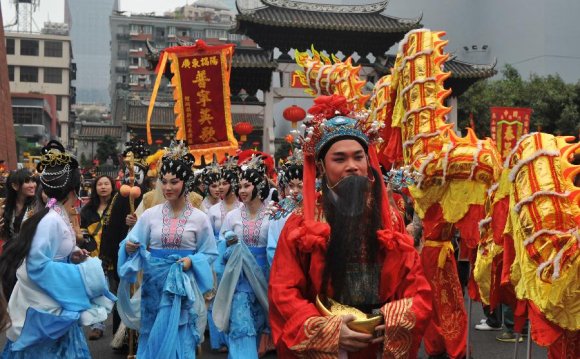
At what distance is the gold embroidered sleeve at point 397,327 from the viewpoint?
138 inches

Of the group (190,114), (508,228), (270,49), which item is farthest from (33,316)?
(270,49)

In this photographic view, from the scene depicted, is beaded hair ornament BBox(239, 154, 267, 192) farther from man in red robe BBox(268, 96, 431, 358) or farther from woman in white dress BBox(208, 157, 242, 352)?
man in red robe BBox(268, 96, 431, 358)

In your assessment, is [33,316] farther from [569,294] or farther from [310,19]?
[310,19]

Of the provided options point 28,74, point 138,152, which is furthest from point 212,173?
point 28,74

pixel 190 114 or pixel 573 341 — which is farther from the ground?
pixel 190 114

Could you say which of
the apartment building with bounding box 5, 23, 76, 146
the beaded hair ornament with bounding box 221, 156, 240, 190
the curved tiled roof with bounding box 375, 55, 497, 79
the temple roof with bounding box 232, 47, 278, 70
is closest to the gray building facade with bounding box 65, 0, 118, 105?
the apartment building with bounding box 5, 23, 76, 146

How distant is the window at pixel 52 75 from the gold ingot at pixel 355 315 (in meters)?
67.4

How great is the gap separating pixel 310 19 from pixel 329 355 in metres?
22.7

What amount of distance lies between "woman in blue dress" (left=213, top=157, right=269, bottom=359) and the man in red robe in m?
2.91

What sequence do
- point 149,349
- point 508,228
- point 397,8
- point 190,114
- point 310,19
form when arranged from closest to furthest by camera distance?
point 508,228 < point 149,349 < point 190,114 < point 310,19 < point 397,8

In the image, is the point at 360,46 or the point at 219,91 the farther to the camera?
the point at 360,46

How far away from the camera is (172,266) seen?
6098mm

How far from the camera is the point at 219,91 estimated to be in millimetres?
10602

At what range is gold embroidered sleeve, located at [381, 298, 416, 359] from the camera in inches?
138
